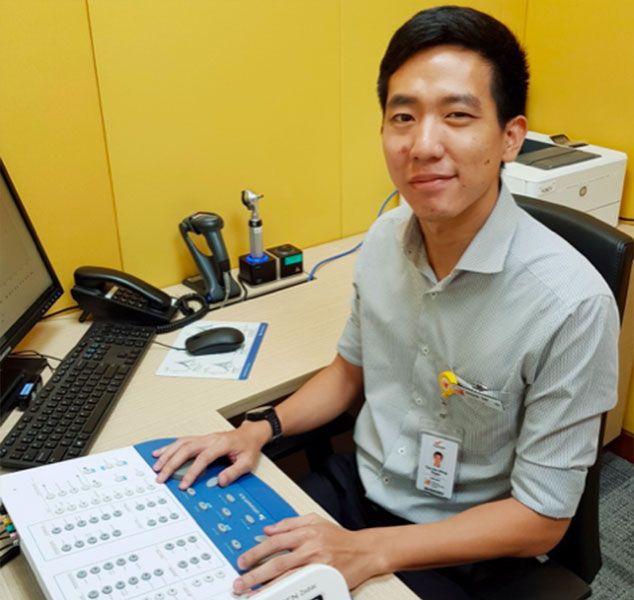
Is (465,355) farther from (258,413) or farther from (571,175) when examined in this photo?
(571,175)

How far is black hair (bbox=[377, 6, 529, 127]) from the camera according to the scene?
1011 millimetres

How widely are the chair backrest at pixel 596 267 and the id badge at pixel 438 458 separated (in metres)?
0.21

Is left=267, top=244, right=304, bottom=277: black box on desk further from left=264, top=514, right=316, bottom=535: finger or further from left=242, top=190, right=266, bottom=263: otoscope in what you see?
left=264, top=514, right=316, bottom=535: finger

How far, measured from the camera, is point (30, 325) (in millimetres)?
1400

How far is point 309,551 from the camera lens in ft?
2.85

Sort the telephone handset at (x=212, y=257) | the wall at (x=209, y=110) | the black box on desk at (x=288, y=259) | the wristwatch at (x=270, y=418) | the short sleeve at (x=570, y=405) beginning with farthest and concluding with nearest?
the black box on desk at (x=288, y=259) → the telephone handset at (x=212, y=257) → the wall at (x=209, y=110) → the wristwatch at (x=270, y=418) → the short sleeve at (x=570, y=405)

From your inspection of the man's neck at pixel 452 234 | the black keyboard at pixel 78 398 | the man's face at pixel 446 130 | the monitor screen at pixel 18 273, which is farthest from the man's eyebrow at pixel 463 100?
the monitor screen at pixel 18 273

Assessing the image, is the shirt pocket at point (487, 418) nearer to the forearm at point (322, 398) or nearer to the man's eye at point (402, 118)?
the forearm at point (322, 398)

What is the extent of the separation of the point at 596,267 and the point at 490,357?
23 centimetres

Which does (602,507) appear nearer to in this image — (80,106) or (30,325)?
(30,325)

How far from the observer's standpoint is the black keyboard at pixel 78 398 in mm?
1114

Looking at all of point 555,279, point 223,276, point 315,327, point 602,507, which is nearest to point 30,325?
point 223,276

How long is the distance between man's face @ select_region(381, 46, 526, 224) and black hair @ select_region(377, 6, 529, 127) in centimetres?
1

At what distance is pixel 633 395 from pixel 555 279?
1488mm
